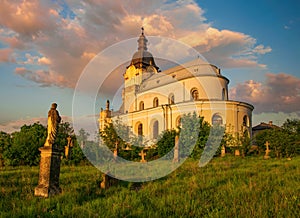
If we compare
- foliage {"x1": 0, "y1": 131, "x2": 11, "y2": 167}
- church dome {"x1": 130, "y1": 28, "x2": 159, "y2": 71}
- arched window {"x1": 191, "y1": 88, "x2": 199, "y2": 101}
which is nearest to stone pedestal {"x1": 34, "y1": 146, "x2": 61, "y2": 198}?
foliage {"x1": 0, "y1": 131, "x2": 11, "y2": 167}

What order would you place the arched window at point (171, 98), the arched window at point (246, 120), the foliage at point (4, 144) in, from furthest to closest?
the arched window at point (171, 98), the arched window at point (246, 120), the foliage at point (4, 144)

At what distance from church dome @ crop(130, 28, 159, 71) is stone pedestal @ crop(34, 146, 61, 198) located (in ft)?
149

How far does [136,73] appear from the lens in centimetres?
5156

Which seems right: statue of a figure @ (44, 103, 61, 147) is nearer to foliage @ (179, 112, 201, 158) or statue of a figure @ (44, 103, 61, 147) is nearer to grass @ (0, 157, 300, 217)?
grass @ (0, 157, 300, 217)

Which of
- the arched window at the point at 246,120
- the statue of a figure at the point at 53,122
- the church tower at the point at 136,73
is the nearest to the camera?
the statue of a figure at the point at 53,122

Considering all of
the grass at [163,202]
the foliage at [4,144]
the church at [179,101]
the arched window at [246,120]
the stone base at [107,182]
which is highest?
the church at [179,101]

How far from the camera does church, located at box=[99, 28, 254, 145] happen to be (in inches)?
1432

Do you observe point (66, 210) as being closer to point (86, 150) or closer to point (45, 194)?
point (45, 194)

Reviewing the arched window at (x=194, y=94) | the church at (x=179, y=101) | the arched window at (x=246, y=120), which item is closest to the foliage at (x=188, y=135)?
the church at (x=179, y=101)

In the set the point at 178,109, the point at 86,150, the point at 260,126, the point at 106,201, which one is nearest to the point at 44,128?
the point at 86,150

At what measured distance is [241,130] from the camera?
36250 millimetres

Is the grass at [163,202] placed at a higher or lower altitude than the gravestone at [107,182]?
lower

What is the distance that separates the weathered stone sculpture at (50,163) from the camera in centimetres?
683

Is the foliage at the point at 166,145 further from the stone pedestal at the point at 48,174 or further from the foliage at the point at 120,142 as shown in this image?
the stone pedestal at the point at 48,174
